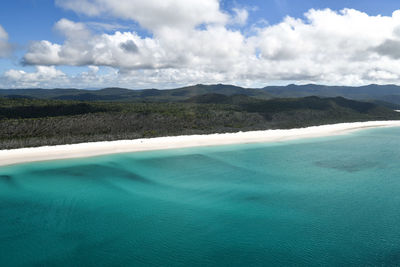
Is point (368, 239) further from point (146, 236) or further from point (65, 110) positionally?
point (65, 110)

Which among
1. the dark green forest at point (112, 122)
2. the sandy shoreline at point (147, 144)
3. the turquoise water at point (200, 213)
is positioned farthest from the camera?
the dark green forest at point (112, 122)

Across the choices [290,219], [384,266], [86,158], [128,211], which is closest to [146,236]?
[128,211]

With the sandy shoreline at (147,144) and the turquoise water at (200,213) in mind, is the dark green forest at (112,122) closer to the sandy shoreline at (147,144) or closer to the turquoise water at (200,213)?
the sandy shoreline at (147,144)

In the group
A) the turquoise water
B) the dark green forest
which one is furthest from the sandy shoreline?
the turquoise water

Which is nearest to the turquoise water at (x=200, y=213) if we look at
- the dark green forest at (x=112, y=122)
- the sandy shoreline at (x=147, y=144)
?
the sandy shoreline at (x=147, y=144)

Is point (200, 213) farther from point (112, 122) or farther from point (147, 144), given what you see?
point (112, 122)
